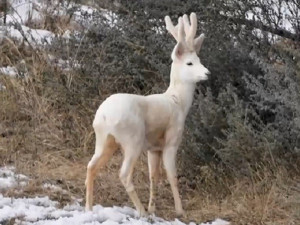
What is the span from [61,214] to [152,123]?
991 mm

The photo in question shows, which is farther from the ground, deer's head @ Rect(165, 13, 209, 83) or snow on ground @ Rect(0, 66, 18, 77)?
deer's head @ Rect(165, 13, 209, 83)

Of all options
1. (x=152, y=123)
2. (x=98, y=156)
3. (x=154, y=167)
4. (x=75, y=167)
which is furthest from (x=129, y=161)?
(x=75, y=167)

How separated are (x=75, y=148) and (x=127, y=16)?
167cm

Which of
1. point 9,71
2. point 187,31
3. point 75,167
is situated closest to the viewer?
point 187,31

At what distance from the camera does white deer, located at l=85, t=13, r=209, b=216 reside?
611 centimetres

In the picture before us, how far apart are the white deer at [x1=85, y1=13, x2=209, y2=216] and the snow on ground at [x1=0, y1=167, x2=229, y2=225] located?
0.42 feet

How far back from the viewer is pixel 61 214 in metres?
6.35

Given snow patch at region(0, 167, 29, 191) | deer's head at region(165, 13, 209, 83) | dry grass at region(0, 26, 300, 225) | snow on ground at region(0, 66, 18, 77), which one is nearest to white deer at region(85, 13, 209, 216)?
deer's head at region(165, 13, 209, 83)

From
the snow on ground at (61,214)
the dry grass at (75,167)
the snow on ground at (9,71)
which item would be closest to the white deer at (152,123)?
the snow on ground at (61,214)

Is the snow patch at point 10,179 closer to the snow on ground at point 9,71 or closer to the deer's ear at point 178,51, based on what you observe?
the deer's ear at point 178,51

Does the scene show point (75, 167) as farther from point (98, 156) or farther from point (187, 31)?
point (187, 31)

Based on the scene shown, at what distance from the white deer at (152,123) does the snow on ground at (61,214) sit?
0.42 ft

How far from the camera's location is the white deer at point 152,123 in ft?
20.0

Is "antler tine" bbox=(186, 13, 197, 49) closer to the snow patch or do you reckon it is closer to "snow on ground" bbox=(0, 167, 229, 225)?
"snow on ground" bbox=(0, 167, 229, 225)
